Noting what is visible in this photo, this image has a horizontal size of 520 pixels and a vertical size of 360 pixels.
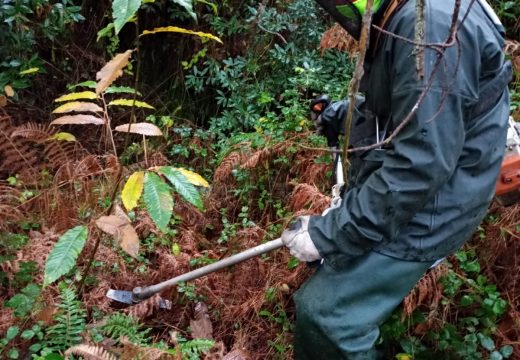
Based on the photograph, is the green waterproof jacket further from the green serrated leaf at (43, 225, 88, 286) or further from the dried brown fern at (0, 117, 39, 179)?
the dried brown fern at (0, 117, 39, 179)

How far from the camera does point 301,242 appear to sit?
8.57 ft

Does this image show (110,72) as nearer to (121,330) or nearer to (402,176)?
(402,176)

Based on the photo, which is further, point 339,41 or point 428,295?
point 339,41

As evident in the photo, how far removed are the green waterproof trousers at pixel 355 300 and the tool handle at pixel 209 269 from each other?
388 millimetres

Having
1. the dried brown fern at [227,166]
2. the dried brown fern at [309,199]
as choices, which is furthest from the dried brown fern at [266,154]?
the dried brown fern at [309,199]

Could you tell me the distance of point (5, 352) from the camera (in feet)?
9.27

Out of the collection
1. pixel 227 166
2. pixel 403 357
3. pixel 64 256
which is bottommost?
pixel 403 357

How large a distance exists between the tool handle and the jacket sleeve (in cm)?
51

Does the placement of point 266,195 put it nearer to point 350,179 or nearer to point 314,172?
point 314,172

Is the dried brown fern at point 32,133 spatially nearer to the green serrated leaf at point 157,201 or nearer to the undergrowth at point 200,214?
the undergrowth at point 200,214

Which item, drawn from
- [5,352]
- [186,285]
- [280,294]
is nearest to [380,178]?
[280,294]

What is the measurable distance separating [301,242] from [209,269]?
791mm

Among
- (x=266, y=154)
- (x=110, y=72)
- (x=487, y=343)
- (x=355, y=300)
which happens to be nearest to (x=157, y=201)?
(x=110, y=72)

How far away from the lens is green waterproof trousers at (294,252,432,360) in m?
2.52
